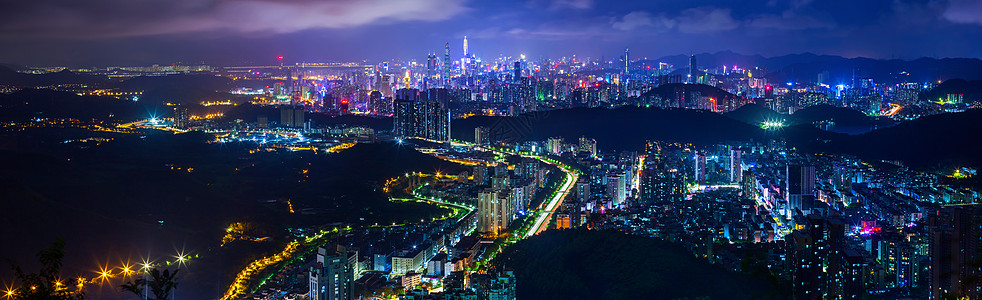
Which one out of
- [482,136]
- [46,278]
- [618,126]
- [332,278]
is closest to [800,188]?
[332,278]

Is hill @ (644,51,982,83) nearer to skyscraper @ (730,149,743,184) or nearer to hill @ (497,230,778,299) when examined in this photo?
skyscraper @ (730,149,743,184)

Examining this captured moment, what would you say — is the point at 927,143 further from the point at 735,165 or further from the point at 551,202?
the point at 551,202

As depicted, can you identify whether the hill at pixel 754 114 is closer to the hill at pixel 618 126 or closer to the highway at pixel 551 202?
the hill at pixel 618 126

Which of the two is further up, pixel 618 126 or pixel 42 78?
pixel 42 78

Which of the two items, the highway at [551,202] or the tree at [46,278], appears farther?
the highway at [551,202]

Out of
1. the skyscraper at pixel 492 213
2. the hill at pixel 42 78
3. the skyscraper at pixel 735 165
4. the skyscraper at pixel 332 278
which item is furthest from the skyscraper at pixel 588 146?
the skyscraper at pixel 332 278

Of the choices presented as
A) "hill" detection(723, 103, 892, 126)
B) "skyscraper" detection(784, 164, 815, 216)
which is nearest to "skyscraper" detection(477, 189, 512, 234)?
"skyscraper" detection(784, 164, 815, 216)

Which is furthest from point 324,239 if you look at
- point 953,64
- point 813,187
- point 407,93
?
point 953,64
